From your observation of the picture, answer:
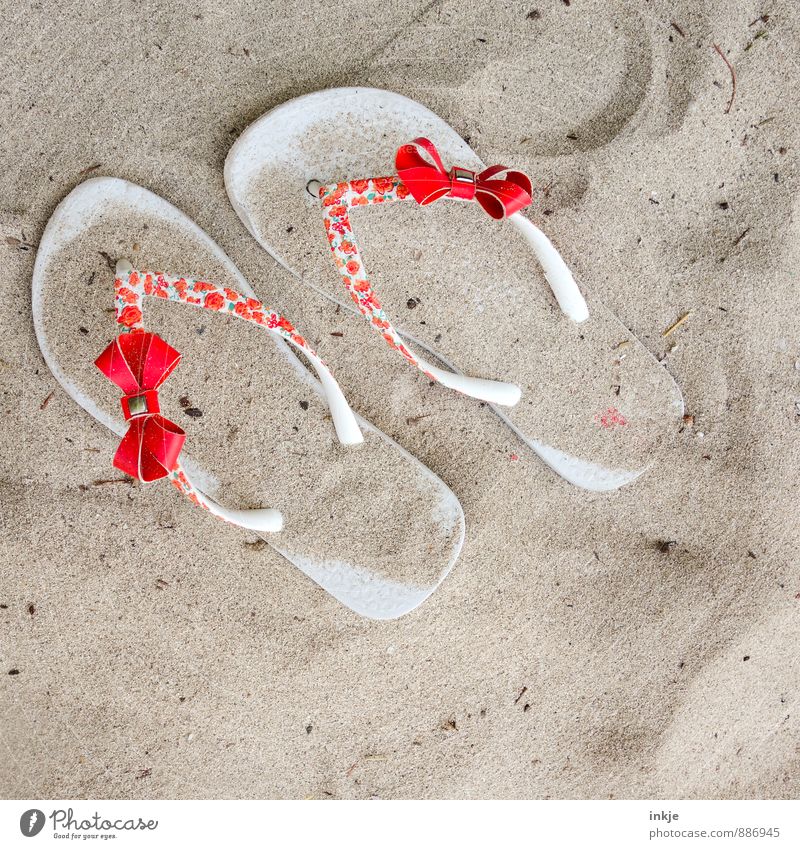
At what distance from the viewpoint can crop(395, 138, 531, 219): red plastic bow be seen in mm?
851

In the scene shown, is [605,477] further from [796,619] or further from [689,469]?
[796,619]

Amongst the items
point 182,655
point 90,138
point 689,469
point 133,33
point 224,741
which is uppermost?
point 133,33

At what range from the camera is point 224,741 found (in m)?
1.03

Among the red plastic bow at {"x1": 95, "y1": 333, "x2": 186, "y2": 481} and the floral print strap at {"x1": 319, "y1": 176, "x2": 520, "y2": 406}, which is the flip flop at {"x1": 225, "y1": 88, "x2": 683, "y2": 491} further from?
the red plastic bow at {"x1": 95, "y1": 333, "x2": 186, "y2": 481}

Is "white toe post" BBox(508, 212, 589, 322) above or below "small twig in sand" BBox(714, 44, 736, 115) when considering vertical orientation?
below

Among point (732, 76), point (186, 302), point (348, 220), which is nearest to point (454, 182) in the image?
point (348, 220)

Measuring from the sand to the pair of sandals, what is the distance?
44mm

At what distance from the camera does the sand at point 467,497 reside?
96 cm

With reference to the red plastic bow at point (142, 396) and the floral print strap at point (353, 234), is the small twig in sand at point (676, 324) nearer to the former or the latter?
the floral print strap at point (353, 234)

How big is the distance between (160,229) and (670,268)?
0.75 metres

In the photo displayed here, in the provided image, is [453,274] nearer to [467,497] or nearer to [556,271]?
[556,271]
